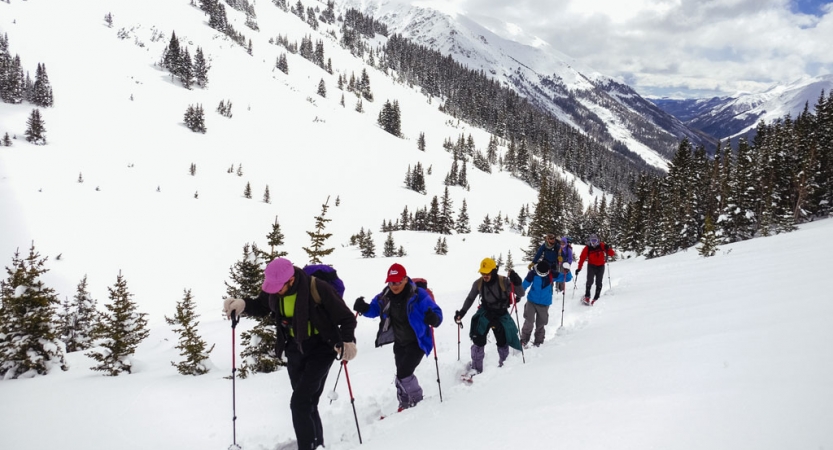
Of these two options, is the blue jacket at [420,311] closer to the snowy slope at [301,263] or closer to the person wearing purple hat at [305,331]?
the snowy slope at [301,263]

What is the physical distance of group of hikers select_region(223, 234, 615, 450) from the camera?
180 inches

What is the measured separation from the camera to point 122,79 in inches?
2426

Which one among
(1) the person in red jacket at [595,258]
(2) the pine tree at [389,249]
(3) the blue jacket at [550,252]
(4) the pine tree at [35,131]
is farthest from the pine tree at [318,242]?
(4) the pine tree at [35,131]

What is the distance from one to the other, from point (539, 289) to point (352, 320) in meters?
5.45

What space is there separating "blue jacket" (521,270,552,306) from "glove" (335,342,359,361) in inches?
207

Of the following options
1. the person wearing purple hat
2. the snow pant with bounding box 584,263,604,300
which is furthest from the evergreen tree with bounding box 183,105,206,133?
the person wearing purple hat

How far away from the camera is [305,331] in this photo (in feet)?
14.9

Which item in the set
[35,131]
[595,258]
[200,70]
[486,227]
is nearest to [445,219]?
[486,227]

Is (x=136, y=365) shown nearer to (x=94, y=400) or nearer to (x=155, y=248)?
(x=94, y=400)

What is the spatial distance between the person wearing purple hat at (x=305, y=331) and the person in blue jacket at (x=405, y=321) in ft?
3.74

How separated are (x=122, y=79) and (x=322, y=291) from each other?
76611 millimetres

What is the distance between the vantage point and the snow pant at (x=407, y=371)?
234 inches

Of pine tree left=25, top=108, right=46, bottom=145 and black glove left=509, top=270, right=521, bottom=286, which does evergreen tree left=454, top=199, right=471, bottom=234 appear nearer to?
pine tree left=25, top=108, right=46, bottom=145

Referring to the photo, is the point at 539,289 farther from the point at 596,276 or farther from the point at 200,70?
the point at 200,70
